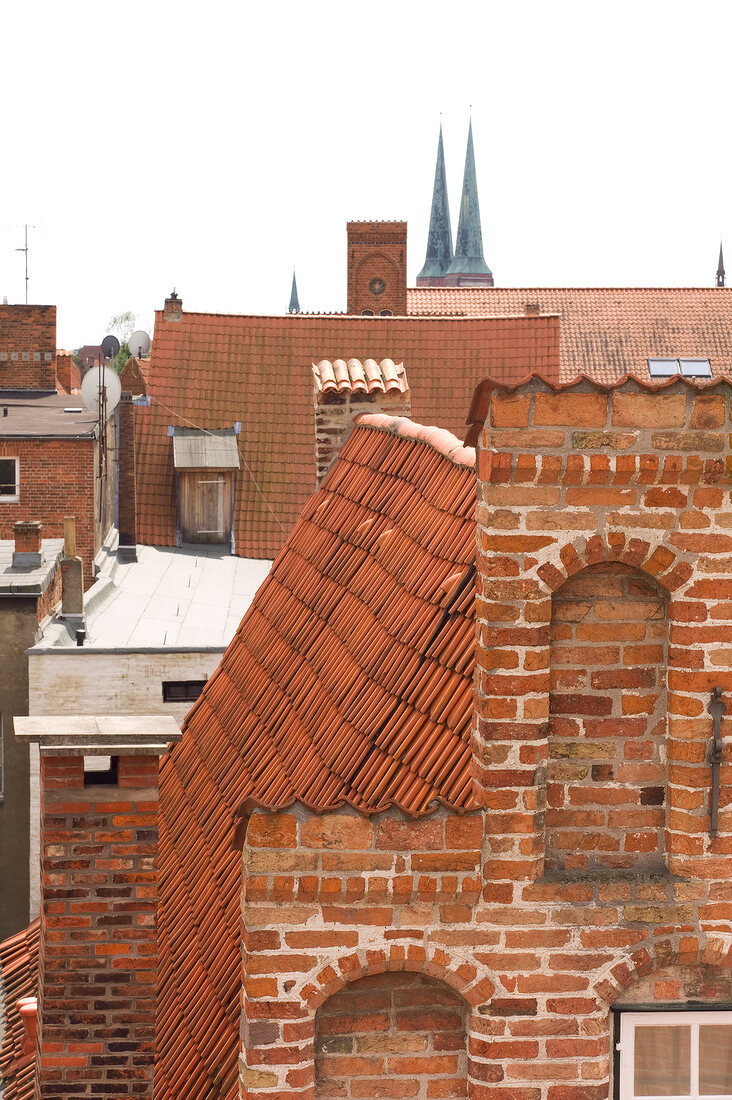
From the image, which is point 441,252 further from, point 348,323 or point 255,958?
point 255,958

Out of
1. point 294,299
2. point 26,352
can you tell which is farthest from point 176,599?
point 294,299

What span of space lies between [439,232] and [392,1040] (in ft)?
425

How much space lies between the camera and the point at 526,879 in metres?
4.61

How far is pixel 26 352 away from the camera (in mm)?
42938

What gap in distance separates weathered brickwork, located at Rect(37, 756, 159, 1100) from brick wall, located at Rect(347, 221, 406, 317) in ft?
163

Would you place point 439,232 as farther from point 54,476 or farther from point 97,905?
point 97,905

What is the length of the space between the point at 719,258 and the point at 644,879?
13122 centimetres

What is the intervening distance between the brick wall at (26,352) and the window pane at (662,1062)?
40071mm

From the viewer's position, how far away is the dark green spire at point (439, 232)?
13038 cm

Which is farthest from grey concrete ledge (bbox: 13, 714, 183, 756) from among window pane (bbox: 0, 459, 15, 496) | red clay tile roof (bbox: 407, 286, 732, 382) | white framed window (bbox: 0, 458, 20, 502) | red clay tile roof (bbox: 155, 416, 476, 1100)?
red clay tile roof (bbox: 407, 286, 732, 382)

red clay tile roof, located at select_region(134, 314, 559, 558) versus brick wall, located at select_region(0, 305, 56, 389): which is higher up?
brick wall, located at select_region(0, 305, 56, 389)

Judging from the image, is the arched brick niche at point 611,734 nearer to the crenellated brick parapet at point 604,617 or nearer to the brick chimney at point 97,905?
the crenellated brick parapet at point 604,617

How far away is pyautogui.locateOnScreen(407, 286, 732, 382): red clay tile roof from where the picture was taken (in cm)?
4994

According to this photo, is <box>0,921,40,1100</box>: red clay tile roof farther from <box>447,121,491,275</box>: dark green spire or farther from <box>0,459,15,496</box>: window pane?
<box>447,121,491,275</box>: dark green spire
